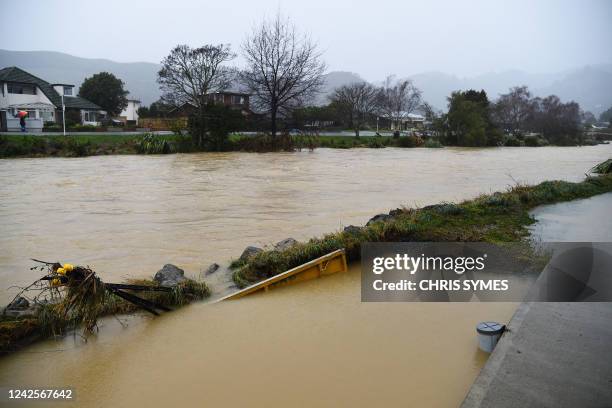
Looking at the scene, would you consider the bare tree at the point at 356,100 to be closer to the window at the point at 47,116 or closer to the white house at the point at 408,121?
the white house at the point at 408,121

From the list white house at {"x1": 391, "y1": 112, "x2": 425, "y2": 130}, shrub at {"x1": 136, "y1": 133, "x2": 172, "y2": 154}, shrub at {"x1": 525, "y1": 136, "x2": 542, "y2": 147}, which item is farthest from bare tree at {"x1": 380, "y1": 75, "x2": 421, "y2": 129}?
shrub at {"x1": 136, "y1": 133, "x2": 172, "y2": 154}

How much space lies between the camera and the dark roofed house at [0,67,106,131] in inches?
1772

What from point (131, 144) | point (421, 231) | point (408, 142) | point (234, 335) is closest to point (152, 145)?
point (131, 144)

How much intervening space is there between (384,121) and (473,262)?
7461cm

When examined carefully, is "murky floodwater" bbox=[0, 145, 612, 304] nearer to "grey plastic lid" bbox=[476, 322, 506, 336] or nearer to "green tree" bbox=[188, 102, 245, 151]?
"grey plastic lid" bbox=[476, 322, 506, 336]

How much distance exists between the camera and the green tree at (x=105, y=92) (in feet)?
208

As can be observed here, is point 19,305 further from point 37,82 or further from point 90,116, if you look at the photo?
point 90,116

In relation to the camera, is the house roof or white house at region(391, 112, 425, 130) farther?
white house at region(391, 112, 425, 130)

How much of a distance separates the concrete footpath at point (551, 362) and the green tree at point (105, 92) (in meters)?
65.9

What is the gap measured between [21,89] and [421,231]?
171 ft

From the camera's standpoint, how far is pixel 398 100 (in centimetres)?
7675

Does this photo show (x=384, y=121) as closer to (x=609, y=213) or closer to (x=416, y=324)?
(x=609, y=213)

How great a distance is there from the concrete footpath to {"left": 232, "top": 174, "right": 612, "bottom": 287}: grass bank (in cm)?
296

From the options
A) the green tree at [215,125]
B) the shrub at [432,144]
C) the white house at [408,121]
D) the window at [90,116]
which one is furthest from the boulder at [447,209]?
the white house at [408,121]
